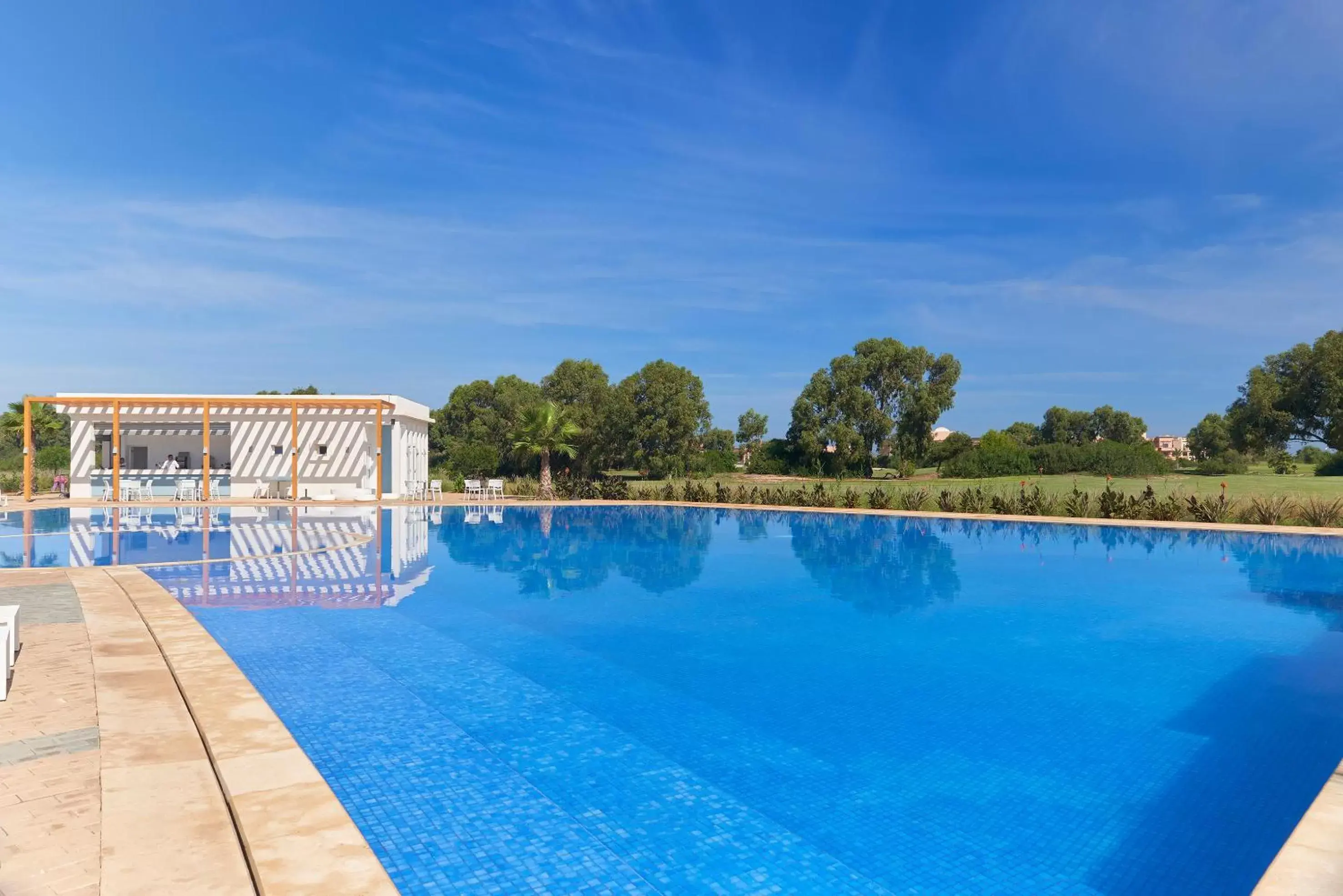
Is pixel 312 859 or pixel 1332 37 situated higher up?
pixel 1332 37

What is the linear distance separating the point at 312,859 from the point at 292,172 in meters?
21.7

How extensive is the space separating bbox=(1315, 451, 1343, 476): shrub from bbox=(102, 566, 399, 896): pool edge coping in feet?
130

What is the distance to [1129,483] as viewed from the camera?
28.7 meters

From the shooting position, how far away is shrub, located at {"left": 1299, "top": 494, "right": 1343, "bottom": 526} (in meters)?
17.2

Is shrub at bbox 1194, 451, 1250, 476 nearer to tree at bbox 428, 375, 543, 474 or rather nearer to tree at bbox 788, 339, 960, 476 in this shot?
tree at bbox 788, 339, 960, 476

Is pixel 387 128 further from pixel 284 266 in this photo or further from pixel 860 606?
pixel 860 606

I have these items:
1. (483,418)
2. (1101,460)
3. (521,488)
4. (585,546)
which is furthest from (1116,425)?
(585,546)

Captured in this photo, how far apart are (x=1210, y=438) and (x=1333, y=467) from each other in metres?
22.7

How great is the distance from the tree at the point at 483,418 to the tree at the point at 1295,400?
32404 millimetres

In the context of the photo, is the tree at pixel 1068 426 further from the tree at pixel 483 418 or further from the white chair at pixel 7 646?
the white chair at pixel 7 646

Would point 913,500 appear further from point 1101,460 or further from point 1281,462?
point 1281,462

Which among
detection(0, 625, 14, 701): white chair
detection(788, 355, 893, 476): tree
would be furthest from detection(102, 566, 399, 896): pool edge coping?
detection(788, 355, 893, 476): tree

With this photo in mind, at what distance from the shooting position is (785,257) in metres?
32.1

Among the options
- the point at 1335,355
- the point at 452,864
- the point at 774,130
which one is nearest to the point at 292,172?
the point at 774,130
